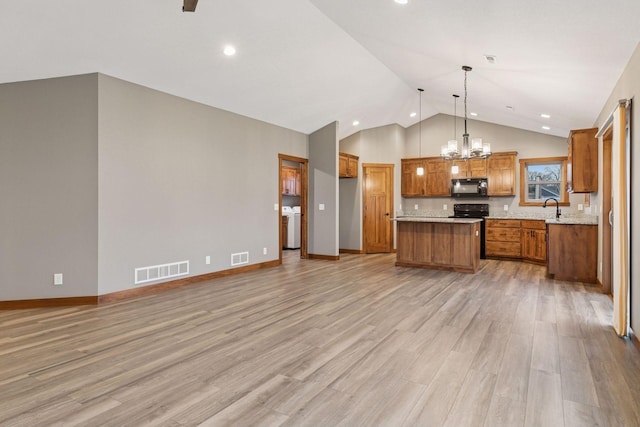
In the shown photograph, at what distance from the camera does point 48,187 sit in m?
4.27

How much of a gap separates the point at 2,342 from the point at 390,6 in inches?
183

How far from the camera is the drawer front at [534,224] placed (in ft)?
24.3

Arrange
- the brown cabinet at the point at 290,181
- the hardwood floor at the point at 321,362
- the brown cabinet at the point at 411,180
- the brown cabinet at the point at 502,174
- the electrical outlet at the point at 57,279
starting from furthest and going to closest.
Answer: the brown cabinet at the point at 290,181, the brown cabinet at the point at 411,180, the brown cabinet at the point at 502,174, the electrical outlet at the point at 57,279, the hardwood floor at the point at 321,362

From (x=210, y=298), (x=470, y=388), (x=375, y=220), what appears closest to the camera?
(x=470, y=388)

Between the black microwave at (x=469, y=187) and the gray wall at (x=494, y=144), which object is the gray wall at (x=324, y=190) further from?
the black microwave at (x=469, y=187)

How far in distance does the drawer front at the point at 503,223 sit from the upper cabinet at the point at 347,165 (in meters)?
3.29

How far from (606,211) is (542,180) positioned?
3.65 metres

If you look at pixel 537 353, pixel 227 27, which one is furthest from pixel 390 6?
pixel 537 353

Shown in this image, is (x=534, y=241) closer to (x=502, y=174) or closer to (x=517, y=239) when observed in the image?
(x=517, y=239)

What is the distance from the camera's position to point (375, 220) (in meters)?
9.23

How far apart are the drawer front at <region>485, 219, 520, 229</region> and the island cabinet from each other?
204cm

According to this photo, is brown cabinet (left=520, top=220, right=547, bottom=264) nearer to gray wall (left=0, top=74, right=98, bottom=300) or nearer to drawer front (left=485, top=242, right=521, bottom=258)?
drawer front (left=485, top=242, right=521, bottom=258)

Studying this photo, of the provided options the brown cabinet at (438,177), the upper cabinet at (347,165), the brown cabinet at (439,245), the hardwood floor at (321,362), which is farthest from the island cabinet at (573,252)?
the upper cabinet at (347,165)

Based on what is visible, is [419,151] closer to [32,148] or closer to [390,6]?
[390,6]
